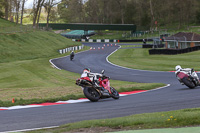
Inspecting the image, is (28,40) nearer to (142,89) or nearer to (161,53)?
(161,53)

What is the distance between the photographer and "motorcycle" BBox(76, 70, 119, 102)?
608 inches

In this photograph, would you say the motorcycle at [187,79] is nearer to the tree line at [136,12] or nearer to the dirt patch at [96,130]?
the dirt patch at [96,130]

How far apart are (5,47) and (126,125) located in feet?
146

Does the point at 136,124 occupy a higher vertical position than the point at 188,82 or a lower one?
higher

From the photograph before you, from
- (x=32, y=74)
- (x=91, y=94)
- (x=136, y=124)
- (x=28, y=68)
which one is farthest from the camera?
(x=28, y=68)

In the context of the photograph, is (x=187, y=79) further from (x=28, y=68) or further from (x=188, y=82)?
(x=28, y=68)

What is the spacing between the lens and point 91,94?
15648mm

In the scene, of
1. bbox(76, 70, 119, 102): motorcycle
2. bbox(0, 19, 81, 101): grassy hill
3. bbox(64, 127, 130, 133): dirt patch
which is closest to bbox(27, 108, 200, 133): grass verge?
bbox(64, 127, 130, 133): dirt patch

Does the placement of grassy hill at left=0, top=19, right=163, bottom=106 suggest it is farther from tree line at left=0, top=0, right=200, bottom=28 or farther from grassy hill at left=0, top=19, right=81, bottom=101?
tree line at left=0, top=0, right=200, bottom=28

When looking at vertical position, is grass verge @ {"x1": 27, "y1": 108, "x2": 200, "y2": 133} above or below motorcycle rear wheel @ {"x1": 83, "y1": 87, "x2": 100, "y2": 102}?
above

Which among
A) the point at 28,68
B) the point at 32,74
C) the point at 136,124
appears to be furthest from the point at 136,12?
the point at 136,124

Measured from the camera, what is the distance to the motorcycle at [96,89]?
608 inches

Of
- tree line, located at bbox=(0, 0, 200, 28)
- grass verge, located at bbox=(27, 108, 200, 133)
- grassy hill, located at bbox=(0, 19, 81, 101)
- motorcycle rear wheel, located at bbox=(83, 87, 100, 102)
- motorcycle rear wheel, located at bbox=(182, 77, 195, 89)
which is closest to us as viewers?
grass verge, located at bbox=(27, 108, 200, 133)

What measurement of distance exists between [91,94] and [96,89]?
1.13 feet
